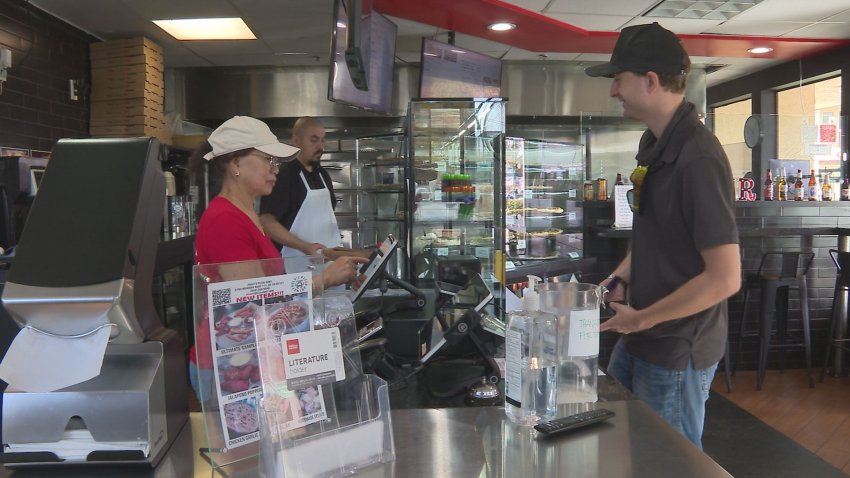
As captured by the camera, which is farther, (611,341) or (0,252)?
(611,341)

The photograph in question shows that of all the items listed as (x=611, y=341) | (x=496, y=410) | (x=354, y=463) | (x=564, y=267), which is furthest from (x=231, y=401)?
(x=611, y=341)

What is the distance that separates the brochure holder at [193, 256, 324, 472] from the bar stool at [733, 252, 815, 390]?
4675 millimetres

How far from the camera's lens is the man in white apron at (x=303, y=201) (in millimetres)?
3555

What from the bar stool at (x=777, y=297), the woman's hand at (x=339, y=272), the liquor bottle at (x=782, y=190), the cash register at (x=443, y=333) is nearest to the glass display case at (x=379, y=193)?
the bar stool at (x=777, y=297)

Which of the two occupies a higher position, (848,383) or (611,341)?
(611,341)

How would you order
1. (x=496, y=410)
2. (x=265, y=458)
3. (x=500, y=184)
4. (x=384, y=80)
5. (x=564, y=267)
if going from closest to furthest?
(x=265, y=458)
(x=496, y=410)
(x=564, y=267)
(x=500, y=184)
(x=384, y=80)

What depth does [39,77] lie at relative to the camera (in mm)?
4598

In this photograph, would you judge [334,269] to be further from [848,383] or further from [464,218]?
[848,383]

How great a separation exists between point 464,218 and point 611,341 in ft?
5.47

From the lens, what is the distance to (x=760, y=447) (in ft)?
10.6

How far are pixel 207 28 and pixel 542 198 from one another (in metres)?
3.47

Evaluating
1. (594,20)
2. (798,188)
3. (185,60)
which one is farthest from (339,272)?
(185,60)

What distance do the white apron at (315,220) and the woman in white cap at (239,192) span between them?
1.52 meters

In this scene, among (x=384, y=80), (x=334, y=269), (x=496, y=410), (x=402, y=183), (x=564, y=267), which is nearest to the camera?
(x=496, y=410)
